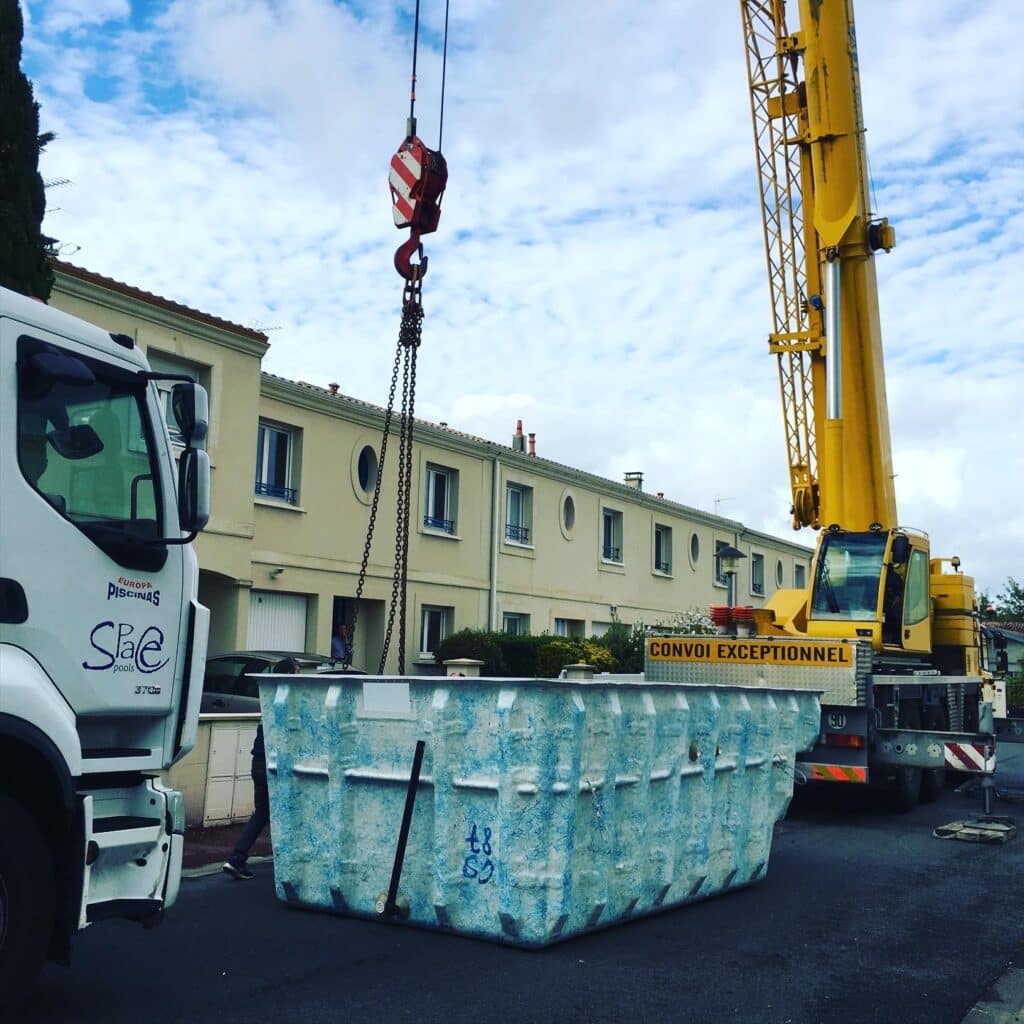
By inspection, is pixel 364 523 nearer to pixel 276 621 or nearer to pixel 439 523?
pixel 439 523

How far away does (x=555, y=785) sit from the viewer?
6.32 meters

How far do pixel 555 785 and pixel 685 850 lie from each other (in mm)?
1671

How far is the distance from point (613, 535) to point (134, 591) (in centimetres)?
2585

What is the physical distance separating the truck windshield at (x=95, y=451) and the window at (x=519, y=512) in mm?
20838

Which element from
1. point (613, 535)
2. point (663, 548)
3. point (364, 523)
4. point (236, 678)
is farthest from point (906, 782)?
point (663, 548)

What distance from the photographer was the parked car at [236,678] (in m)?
13.1

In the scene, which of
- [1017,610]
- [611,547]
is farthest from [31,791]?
[1017,610]

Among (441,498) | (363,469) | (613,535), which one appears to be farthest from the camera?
(613,535)

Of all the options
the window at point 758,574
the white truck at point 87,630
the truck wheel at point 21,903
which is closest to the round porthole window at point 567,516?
the window at point 758,574

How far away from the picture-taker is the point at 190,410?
16.9 feet

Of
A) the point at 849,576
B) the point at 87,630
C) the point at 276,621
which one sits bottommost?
the point at 87,630

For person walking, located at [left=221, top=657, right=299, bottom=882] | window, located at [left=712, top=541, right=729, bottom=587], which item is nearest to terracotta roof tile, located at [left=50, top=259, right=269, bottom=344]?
person walking, located at [left=221, top=657, right=299, bottom=882]

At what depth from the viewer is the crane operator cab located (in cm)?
1333

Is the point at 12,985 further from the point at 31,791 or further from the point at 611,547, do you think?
the point at 611,547
